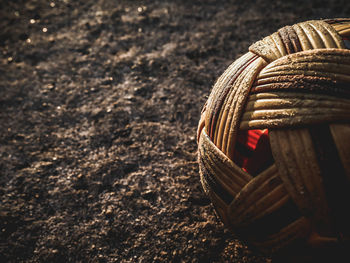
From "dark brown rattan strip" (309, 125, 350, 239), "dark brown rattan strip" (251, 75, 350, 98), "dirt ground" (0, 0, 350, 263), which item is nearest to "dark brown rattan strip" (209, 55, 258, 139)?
"dark brown rattan strip" (251, 75, 350, 98)

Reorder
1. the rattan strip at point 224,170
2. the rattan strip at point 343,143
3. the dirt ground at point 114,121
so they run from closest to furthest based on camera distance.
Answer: the rattan strip at point 343,143 → the rattan strip at point 224,170 → the dirt ground at point 114,121

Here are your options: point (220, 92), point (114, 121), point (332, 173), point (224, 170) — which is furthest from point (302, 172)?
point (114, 121)

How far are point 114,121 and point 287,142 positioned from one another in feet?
3.32

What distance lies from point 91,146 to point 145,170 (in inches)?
12.9

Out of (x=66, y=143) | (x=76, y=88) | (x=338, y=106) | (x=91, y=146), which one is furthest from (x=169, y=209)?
(x=76, y=88)

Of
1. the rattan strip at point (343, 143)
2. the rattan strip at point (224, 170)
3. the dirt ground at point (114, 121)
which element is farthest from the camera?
the dirt ground at point (114, 121)

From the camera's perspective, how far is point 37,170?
1.26 meters

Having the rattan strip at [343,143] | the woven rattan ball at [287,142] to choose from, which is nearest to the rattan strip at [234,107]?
the woven rattan ball at [287,142]

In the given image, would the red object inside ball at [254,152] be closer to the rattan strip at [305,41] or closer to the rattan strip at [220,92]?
the rattan strip at [220,92]

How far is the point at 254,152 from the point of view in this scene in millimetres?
717

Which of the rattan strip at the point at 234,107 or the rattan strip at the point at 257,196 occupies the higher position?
the rattan strip at the point at 234,107

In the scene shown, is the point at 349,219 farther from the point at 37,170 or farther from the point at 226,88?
the point at 37,170

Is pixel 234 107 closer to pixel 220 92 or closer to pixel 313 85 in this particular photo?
pixel 220 92

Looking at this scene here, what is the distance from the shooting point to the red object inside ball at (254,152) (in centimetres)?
69
